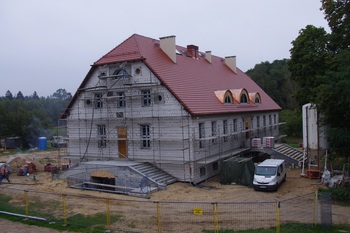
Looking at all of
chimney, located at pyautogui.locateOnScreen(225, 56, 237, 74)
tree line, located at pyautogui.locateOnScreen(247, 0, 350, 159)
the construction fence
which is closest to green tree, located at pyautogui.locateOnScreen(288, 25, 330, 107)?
tree line, located at pyautogui.locateOnScreen(247, 0, 350, 159)

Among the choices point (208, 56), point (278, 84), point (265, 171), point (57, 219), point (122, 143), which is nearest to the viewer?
point (57, 219)

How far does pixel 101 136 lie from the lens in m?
28.1

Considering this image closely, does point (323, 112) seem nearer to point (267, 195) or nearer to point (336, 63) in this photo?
point (336, 63)

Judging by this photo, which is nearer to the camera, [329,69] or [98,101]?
[329,69]

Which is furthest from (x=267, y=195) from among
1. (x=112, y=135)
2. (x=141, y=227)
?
(x=112, y=135)

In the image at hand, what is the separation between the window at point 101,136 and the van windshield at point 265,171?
38.7ft

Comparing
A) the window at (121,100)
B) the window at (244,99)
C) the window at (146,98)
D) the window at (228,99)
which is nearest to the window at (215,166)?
the window at (228,99)

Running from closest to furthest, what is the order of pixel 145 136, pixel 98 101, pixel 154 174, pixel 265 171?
pixel 265 171 < pixel 154 174 < pixel 145 136 < pixel 98 101

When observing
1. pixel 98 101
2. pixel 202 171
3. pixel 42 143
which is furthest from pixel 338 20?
pixel 42 143

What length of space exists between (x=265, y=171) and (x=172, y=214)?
811 centimetres

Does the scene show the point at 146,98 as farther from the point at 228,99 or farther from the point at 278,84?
the point at 278,84

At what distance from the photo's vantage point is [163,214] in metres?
16.9

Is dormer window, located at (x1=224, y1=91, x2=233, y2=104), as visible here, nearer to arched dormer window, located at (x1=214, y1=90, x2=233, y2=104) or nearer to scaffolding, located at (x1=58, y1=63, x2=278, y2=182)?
arched dormer window, located at (x1=214, y1=90, x2=233, y2=104)

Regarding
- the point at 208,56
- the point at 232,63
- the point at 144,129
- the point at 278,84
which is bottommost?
the point at 144,129
